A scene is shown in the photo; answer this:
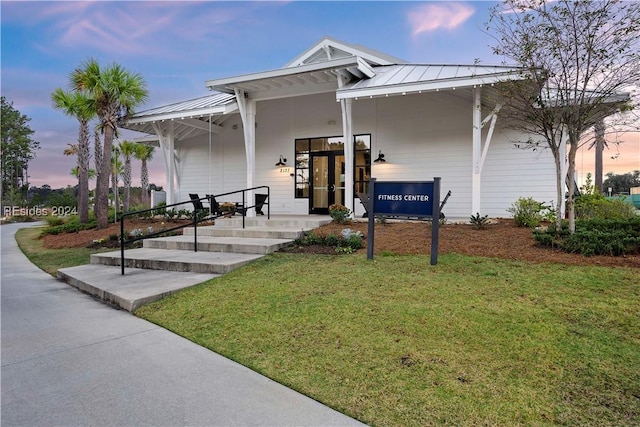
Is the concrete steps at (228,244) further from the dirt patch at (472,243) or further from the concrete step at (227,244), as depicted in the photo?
the dirt patch at (472,243)

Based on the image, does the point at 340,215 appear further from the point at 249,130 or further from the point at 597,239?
the point at 597,239

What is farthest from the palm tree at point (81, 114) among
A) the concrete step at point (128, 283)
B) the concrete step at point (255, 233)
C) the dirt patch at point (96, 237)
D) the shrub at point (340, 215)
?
the shrub at point (340, 215)

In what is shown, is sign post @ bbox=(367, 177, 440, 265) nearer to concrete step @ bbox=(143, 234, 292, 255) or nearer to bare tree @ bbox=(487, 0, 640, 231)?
concrete step @ bbox=(143, 234, 292, 255)

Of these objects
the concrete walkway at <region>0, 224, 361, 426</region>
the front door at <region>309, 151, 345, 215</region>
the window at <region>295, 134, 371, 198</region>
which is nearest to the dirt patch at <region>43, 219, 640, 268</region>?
the window at <region>295, 134, 371, 198</region>

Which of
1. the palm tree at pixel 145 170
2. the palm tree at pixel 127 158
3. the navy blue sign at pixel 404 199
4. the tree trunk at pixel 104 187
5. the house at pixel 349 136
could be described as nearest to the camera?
the navy blue sign at pixel 404 199

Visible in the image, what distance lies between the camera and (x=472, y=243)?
682 cm

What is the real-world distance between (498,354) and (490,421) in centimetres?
84

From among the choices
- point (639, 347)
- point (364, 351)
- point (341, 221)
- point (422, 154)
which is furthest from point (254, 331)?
point (422, 154)

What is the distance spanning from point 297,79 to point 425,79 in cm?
375

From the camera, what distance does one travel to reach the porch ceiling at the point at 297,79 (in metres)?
10.1

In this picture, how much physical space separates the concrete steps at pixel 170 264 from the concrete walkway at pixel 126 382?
2.83ft

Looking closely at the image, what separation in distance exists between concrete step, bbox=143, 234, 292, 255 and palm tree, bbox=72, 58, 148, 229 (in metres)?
6.02

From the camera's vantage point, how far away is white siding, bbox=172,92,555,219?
1055 centimetres

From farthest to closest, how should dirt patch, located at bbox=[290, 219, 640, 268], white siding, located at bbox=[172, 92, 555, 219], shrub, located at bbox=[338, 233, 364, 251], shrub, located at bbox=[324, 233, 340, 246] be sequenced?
white siding, located at bbox=[172, 92, 555, 219]
shrub, located at bbox=[324, 233, 340, 246]
shrub, located at bbox=[338, 233, 364, 251]
dirt patch, located at bbox=[290, 219, 640, 268]
